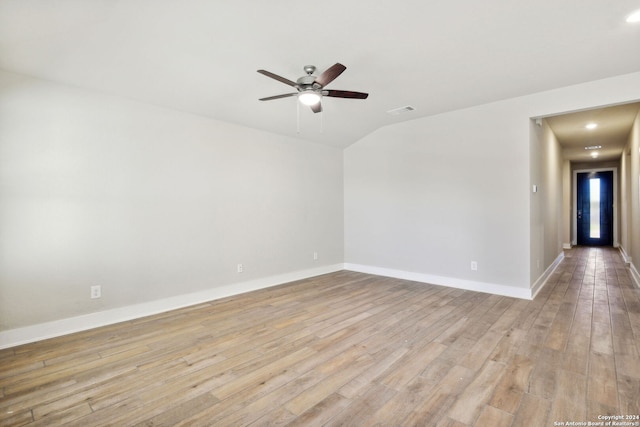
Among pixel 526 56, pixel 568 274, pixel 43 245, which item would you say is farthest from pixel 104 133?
pixel 568 274

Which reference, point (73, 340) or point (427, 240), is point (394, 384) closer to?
point (73, 340)

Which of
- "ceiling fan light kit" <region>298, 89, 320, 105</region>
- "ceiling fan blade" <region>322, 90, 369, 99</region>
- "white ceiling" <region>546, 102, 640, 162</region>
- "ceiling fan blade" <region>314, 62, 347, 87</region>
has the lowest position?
"ceiling fan light kit" <region>298, 89, 320, 105</region>

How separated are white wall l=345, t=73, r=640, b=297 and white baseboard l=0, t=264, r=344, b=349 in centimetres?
221

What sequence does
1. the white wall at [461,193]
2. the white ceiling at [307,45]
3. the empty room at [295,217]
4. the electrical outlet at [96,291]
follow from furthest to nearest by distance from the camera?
1. the white wall at [461,193]
2. the electrical outlet at [96,291]
3. the white ceiling at [307,45]
4. the empty room at [295,217]

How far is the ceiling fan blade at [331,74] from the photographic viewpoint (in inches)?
101

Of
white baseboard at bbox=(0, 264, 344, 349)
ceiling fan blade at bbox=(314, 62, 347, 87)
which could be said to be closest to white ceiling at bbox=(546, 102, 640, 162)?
ceiling fan blade at bbox=(314, 62, 347, 87)

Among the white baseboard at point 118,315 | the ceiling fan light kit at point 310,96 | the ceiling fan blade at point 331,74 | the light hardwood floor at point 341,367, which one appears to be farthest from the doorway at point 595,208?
the ceiling fan blade at point 331,74

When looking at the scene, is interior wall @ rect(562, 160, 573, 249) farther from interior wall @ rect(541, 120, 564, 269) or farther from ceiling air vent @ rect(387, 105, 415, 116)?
ceiling air vent @ rect(387, 105, 415, 116)

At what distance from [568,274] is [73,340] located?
7.35 metres

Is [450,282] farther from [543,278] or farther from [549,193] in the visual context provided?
[549,193]

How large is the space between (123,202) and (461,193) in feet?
14.9
